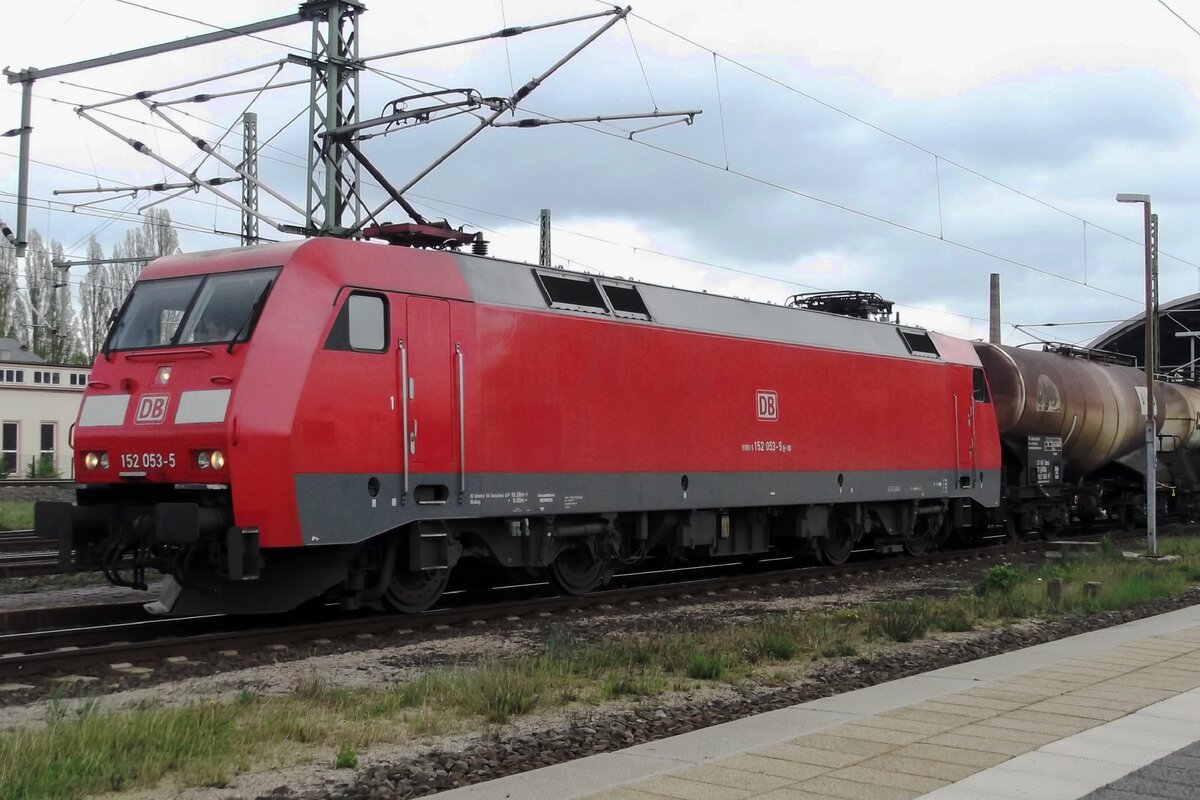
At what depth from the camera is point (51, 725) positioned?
7.03 m

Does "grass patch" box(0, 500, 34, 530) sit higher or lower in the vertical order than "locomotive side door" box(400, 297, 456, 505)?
lower

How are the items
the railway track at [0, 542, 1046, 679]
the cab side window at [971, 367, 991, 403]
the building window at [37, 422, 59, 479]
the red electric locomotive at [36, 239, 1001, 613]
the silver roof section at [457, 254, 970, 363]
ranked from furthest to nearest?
the building window at [37, 422, 59, 479] → the cab side window at [971, 367, 991, 403] → the silver roof section at [457, 254, 970, 363] → the red electric locomotive at [36, 239, 1001, 613] → the railway track at [0, 542, 1046, 679]

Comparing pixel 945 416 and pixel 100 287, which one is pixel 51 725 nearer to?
pixel 945 416

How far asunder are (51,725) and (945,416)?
16922mm

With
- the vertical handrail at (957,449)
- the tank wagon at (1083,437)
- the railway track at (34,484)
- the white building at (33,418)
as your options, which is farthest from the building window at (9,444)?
the vertical handrail at (957,449)

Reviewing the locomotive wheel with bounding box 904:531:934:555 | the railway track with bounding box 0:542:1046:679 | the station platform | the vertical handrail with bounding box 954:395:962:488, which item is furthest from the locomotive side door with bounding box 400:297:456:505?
the vertical handrail with bounding box 954:395:962:488

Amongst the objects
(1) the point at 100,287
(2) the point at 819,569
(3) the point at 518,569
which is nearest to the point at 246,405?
(3) the point at 518,569

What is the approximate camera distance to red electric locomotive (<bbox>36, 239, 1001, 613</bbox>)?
10867 millimetres

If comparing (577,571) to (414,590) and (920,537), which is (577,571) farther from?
(920,537)

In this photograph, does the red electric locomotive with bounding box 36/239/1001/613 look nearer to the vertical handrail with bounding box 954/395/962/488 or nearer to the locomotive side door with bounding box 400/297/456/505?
the locomotive side door with bounding box 400/297/456/505

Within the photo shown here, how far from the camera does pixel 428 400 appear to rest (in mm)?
12234

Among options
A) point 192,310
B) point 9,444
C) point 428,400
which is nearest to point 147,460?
point 192,310

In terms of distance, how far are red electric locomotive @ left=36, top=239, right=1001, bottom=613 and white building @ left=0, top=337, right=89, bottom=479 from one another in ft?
111

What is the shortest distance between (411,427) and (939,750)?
6749 millimetres
